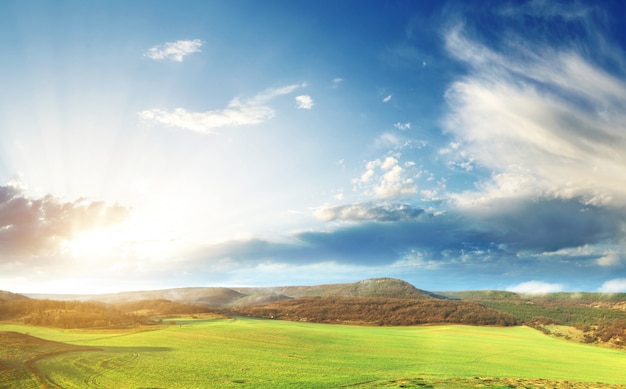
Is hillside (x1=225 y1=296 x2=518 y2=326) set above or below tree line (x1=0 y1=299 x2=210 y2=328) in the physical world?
below

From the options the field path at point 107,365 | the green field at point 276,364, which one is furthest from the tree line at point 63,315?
the field path at point 107,365

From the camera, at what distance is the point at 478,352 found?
73.6 m

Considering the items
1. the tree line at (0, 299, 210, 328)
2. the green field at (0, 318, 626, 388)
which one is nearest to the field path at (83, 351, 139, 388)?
the green field at (0, 318, 626, 388)

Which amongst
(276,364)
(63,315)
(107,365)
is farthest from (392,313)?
(107,365)

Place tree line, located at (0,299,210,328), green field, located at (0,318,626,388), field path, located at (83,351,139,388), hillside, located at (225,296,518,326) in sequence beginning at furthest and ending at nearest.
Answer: hillside, located at (225,296,518,326), tree line, located at (0,299,210,328), green field, located at (0,318,626,388), field path, located at (83,351,139,388)

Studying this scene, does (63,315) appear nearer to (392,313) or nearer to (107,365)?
(107,365)

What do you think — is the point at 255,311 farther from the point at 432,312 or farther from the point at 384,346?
the point at 384,346

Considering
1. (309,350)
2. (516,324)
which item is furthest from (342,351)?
(516,324)

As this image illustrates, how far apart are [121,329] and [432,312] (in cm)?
12763

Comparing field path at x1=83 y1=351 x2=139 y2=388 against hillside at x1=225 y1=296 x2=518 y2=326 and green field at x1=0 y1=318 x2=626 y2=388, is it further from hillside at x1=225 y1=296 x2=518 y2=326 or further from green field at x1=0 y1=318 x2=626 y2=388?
hillside at x1=225 y1=296 x2=518 y2=326

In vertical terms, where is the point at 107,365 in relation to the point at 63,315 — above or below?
below

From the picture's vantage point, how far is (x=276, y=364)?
158ft

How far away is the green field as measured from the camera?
3756 cm

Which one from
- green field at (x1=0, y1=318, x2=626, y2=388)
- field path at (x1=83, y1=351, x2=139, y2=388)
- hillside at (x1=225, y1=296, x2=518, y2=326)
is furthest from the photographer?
hillside at (x1=225, y1=296, x2=518, y2=326)
